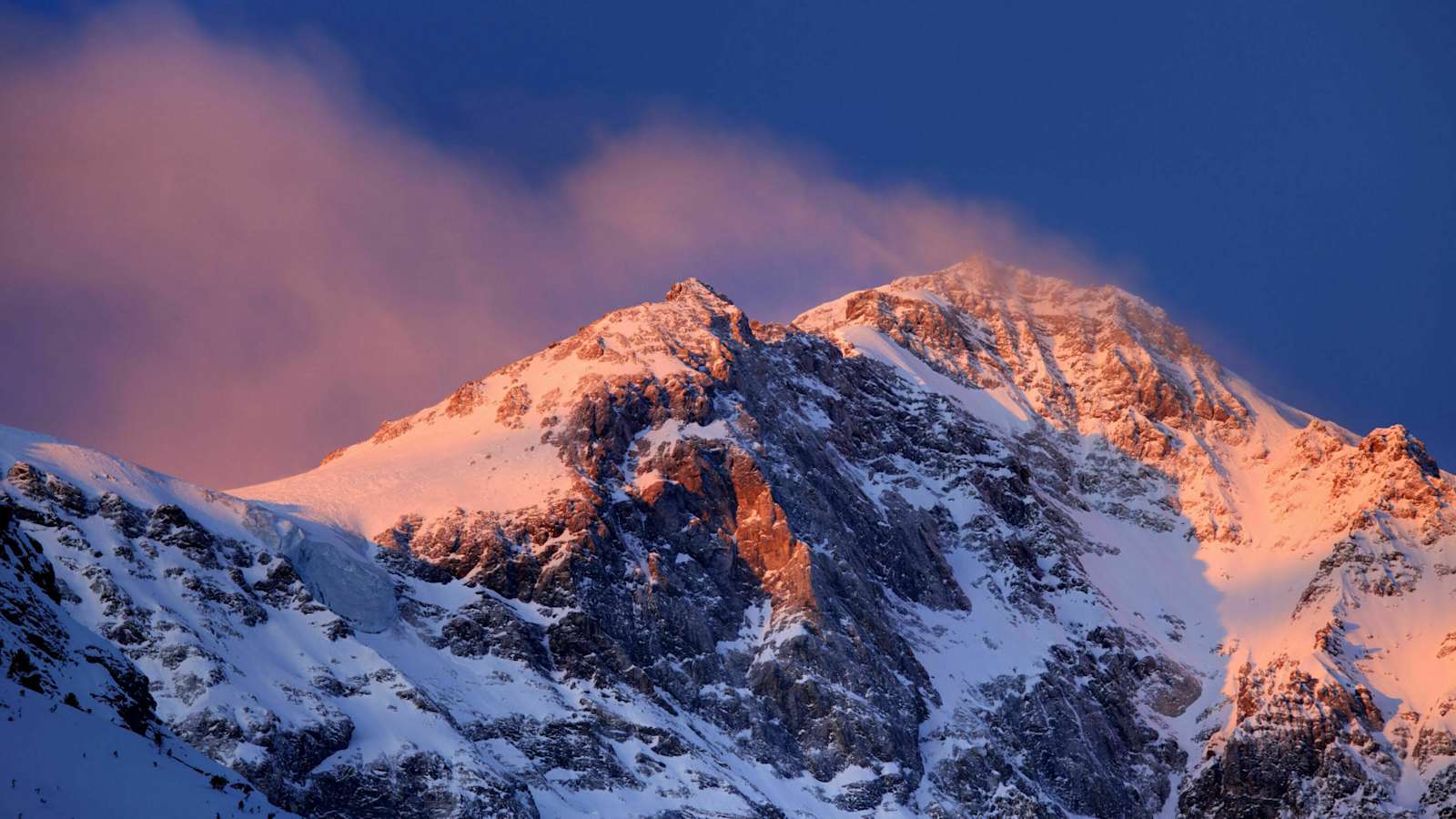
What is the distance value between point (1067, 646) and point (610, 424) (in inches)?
2582

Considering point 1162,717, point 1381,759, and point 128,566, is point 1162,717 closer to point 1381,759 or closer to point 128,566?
point 1381,759

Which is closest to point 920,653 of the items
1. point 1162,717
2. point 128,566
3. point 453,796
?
point 1162,717

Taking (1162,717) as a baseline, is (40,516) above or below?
below

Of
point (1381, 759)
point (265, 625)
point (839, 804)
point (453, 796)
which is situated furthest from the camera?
point (1381, 759)

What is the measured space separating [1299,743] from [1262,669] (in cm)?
1523

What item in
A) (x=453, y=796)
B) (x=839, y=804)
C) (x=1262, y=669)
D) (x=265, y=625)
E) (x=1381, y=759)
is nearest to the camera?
(x=453, y=796)

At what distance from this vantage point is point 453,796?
132 metres

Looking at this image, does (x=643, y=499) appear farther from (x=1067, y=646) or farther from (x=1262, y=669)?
(x=1262, y=669)

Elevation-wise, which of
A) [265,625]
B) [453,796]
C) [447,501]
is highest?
[447,501]

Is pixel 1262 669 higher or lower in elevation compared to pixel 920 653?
higher

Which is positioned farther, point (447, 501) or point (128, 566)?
point (447, 501)

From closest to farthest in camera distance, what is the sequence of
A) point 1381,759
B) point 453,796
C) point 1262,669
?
point 453,796
point 1381,759
point 1262,669

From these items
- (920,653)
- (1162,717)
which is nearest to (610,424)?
(920,653)

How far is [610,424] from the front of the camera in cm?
19088
